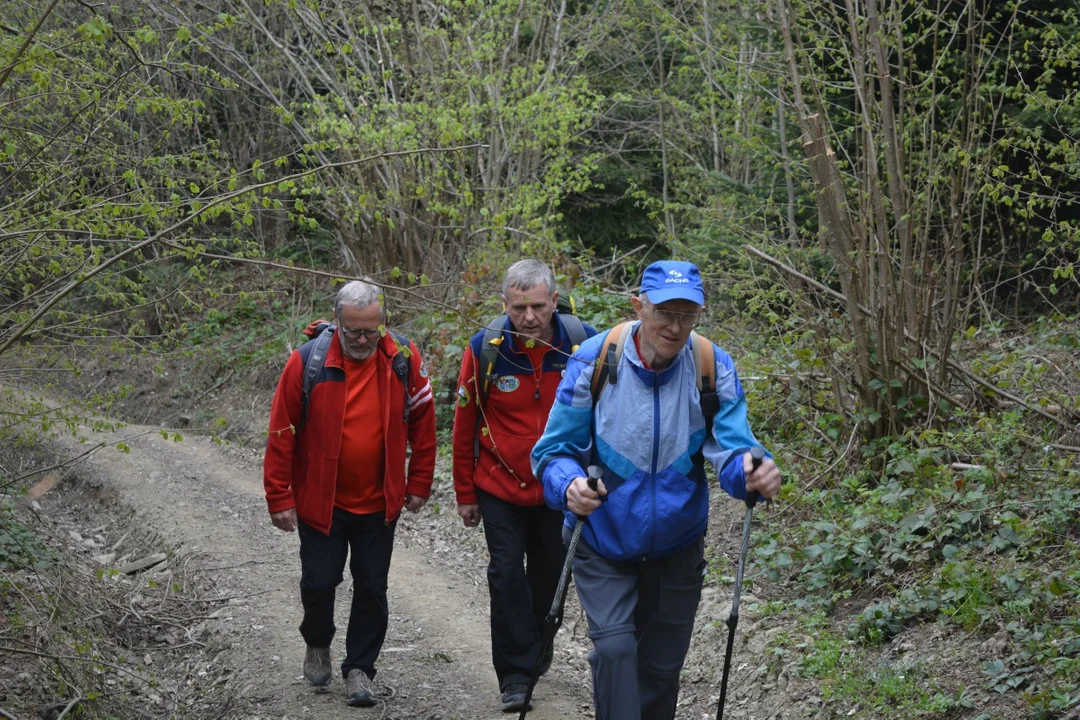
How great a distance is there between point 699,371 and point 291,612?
15.7ft

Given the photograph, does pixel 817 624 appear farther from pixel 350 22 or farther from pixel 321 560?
pixel 350 22

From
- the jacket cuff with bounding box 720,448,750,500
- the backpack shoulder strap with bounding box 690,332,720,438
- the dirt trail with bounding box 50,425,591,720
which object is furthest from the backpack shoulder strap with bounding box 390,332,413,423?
the jacket cuff with bounding box 720,448,750,500

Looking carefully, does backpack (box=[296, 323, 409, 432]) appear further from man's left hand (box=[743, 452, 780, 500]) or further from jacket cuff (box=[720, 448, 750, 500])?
man's left hand (box=[743, 452, 780, 500])

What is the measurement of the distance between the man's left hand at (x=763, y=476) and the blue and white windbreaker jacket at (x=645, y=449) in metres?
0.07

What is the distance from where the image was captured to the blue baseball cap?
411cm

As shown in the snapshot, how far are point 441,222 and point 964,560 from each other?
11.7m

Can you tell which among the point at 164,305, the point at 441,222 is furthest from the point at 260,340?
the point at 164,305

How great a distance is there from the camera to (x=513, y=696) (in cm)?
586

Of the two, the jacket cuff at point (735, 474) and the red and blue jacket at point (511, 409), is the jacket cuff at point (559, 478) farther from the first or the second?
the red and blue jacket at point (511, 409)

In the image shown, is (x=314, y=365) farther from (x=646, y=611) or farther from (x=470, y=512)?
(x=646, y=611)

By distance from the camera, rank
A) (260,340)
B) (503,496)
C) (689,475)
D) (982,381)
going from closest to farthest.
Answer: (689,475)
(503,496)
(982,381)
(260,340)

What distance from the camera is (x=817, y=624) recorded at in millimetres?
6285

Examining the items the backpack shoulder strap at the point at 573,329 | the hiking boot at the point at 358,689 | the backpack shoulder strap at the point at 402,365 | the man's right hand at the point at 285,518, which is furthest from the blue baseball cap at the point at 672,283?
the hiking boot at the point at 358,689

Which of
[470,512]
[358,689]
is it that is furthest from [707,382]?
[358,689]
